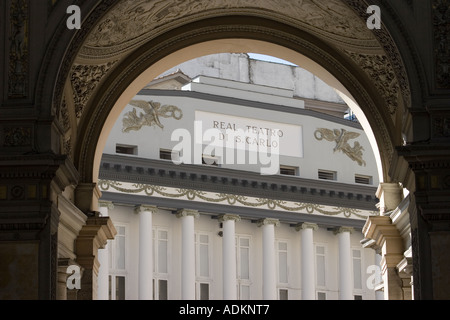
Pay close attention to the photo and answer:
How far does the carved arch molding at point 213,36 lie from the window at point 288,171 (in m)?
38.9

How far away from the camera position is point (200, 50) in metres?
26.3

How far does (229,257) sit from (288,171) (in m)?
7.23

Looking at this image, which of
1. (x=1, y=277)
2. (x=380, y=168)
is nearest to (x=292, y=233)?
(x=380, y=168)

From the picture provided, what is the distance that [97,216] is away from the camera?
85.1 feet

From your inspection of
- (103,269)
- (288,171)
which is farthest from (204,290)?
(288,171)

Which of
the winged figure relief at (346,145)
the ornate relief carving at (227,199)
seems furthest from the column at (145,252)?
the winged figure relief at (346,145)

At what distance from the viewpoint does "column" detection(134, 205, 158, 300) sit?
58.0 metres

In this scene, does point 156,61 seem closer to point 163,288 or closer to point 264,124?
point 163,288

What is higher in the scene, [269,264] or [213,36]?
[269,264]

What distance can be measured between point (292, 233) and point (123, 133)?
35.6 ft

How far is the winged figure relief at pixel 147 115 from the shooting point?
61.1 m

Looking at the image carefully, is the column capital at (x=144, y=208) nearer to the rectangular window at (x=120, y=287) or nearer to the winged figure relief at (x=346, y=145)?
the rectangular window at (x=120, y=287)

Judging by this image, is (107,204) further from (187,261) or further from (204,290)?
(204,290)

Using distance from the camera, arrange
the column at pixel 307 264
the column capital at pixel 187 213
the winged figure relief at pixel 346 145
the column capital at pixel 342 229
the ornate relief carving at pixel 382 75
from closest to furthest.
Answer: the ornate relief carving at pixel 382 75 < the column capital at pixel 187 213 < the column at pixel 307 264 < the column capital at pixel 342 229 < the winged figure relief at pixel 346 145
